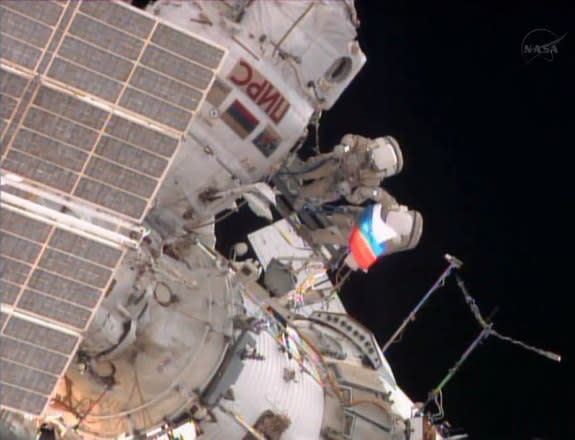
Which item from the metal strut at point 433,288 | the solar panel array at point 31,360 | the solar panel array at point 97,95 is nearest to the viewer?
the solar panel array at point 31,360

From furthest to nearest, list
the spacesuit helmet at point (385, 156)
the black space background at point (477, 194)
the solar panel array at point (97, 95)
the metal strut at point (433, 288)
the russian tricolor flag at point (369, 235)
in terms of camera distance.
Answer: the black space background at point (477, 194)
the metal strut at point (433, 288)
the russian tricolor flag at point (369, 235)
the spacesuit helmet at point (385, 156)
the solar panel array at point (97, 95)

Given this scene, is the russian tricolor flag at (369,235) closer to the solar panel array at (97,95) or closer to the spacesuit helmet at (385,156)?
the spacesuit helmet at (385,156)

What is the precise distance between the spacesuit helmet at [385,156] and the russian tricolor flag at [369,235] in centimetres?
49

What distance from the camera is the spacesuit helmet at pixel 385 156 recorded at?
28.3ft

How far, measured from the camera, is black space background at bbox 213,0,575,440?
43.1ft

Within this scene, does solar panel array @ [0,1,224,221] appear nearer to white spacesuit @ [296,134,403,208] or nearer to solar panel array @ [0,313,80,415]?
solar panel array @ [0,313,80,415]

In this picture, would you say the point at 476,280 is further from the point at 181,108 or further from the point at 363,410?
the point at 181,108

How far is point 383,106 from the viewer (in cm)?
1338
